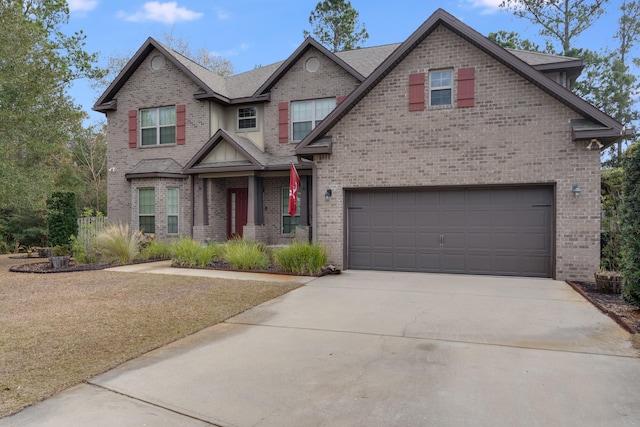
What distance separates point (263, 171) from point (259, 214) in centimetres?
166

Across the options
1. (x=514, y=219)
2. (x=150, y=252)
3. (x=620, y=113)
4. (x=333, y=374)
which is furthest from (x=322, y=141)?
(x=620, y=113)

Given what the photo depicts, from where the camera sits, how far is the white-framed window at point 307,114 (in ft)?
53.6

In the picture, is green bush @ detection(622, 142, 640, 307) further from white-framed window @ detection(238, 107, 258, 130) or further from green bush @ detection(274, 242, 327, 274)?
white-framed window @ detection(238, 107, 258, 130)

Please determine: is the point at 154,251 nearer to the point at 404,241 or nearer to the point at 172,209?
the point at 172,209

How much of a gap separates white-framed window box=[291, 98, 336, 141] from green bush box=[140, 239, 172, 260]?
6.44m

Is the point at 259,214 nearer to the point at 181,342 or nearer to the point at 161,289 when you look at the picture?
the point at 161,289

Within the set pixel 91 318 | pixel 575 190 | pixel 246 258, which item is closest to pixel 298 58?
pixel 246 258

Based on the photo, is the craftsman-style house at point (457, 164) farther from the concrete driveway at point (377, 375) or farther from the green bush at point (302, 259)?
the concrete driveway at point (377, 375)

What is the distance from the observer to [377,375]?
4211mm

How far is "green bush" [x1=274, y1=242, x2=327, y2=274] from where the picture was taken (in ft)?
36.1

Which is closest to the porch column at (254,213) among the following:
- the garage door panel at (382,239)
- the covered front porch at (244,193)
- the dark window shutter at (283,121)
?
the covered front porch at (244,193)

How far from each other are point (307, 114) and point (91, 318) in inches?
470

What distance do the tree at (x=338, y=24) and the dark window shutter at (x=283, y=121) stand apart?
1733 cm

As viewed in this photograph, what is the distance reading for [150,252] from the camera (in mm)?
14547
